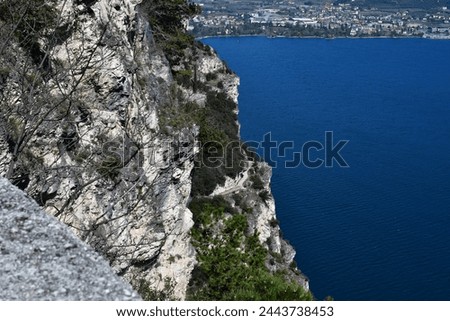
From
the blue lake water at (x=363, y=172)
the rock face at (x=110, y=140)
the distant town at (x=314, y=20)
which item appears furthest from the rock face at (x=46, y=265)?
the distant town at (x=314, y=20)

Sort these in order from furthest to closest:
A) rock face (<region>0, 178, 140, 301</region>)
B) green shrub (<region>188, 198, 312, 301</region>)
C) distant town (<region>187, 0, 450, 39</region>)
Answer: distant town (<region>187, 0, 450, 39</region>), green shrub (<region>188, 198, 312, 301</region>), rock face (<region>0, 178, 140, 301</region>)

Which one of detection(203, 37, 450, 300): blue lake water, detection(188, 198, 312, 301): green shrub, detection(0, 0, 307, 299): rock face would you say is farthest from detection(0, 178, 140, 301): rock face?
detection(203, 37, 450, 300): blue lake water

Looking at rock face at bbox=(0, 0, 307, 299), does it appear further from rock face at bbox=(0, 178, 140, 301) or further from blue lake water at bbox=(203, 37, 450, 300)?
blue lake water at bbox=(203, 37, 450, 300)

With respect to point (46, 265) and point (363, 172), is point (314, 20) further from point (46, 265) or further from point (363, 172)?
point (46, 265)

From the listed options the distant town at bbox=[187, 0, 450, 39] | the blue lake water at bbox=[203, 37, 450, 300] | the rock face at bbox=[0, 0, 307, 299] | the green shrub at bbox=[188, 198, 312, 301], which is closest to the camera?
the rock face at bbox=[0, 0, 307, 299]

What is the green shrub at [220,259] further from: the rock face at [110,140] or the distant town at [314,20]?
the distant town at [314,20]
